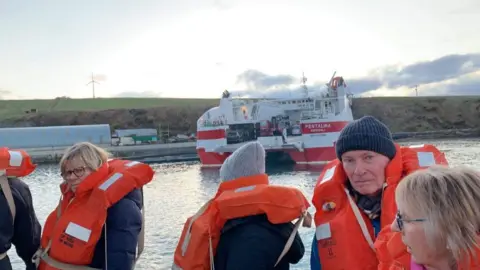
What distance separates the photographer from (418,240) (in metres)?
1.49

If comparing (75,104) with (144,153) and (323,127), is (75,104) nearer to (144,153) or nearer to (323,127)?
(144,153)

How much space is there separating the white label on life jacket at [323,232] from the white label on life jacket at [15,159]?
80.6 inches

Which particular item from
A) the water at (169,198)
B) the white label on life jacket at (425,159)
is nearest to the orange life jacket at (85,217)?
the white label on life jacket at (425,159)

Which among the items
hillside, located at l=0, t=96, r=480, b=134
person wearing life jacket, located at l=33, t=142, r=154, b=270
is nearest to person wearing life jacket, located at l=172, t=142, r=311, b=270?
person wearing life jacket, located at l=33, t=142, r=154, b=270

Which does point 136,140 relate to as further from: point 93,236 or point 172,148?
point 93,236

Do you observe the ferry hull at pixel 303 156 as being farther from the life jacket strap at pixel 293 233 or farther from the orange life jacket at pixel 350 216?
the life jacket strap at pixel 293 233

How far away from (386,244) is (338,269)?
45 cm

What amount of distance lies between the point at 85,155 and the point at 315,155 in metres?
31.0

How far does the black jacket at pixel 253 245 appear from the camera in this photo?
203 cm

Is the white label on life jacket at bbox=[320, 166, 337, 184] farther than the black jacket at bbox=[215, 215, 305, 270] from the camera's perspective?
Yes

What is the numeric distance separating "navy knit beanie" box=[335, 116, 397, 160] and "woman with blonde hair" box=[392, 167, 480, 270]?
71 cm

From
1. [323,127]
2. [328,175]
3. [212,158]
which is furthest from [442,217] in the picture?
[212,158]

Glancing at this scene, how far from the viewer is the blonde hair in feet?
9.32

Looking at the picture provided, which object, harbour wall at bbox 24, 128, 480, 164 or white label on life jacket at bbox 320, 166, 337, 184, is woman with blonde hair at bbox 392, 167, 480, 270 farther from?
harbour wall at bbox 24, 128, 480, 164
